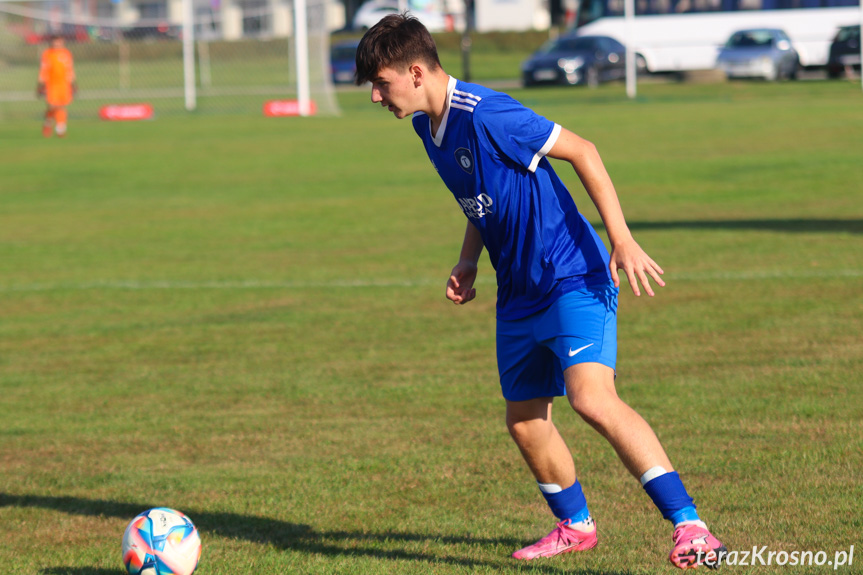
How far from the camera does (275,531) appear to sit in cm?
479

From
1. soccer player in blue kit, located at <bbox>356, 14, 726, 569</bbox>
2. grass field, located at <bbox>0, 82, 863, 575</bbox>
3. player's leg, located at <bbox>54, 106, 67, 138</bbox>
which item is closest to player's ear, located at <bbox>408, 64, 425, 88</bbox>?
soccer player in blue kit, located at <bbox>356, 14, 726, 569</bbox>

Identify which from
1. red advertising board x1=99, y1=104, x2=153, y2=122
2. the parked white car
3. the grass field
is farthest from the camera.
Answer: the parked white car

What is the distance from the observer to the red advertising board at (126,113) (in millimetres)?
35625

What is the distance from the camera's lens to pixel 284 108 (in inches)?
1378

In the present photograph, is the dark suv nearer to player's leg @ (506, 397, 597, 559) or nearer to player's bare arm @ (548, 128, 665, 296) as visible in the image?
player's leg @ (506, 397, 597, 559)

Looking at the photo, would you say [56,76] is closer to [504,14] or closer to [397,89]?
[397,89]

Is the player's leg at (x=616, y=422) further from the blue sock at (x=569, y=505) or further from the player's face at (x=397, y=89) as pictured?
the player's face at (x=397, y=89)

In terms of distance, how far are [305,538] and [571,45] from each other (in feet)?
128

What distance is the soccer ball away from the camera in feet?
13.6

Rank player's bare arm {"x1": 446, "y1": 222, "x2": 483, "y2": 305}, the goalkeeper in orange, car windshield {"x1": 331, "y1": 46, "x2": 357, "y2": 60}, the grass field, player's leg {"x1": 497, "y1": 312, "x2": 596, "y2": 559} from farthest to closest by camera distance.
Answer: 1. car windshield {"x1": 331, "y1": 46, "x2": 357, "y2": 60}
2. the goalkeeper in orange
3. the grass field
4. player's bare arm {"x1": 446, "y1": 222, "x2": 483, "y2": 305}
5. player's leg {"x1": 497, "y1": 312, "x2": 596, "y2": 559}

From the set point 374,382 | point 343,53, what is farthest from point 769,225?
point 343,53

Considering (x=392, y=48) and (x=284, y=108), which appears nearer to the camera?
(x=392, y=48)

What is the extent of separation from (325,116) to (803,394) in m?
27.8

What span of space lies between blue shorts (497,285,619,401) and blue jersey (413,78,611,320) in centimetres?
5
